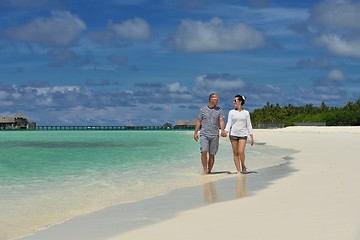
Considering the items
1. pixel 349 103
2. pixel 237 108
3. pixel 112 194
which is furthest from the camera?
pixel 349 103

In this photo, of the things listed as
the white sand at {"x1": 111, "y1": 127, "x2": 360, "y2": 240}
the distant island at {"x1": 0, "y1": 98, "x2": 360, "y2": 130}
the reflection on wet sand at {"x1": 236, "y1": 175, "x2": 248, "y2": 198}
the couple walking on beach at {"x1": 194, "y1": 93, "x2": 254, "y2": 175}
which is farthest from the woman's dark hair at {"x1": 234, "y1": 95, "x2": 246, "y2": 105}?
the distant island at {"x1": 0, "y1": 98, "x2": 360, "y2": 130}

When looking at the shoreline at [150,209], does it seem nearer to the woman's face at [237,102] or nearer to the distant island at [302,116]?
the woman's face at [237,102]

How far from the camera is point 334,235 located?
221 inches

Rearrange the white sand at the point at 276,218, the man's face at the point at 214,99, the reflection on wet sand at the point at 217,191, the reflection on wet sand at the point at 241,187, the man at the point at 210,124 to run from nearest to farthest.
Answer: the white sand at the point at 276,218 → the reflection on wet sand at the point at 217,191 → the reflection on wet sand at the point at 241,187 → the man's face at the point at 214,99 → the man at the point at 210,124

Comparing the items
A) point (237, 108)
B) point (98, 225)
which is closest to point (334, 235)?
point (98, 225)

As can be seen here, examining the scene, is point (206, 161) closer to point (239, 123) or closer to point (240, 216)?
point (239, 123)

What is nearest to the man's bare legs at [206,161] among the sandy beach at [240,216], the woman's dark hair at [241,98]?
the woman's dark hair at [241,98]

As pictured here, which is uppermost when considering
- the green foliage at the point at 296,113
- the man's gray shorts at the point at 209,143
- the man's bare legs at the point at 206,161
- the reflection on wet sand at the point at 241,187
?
the green foliage at the point at 296,113

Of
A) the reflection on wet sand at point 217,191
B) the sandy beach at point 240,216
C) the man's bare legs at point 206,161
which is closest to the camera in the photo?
the sandy beach at point 240,216

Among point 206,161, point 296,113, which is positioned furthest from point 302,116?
point 206,161

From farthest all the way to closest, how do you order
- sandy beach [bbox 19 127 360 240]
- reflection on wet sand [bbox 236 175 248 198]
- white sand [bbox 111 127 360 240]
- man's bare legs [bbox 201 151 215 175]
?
man's bare legs [bbox 201 151 215 175], reflection on wet sand [bbox 236 175 248 198], sandy beach [bbox 19 127 360 240], white sand [bbox 111 127 360 240]

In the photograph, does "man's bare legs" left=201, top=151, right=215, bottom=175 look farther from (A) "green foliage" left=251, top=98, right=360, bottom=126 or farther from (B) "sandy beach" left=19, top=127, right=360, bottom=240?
(A) "green foliage" left=251, top=98, right=360, bottom=126

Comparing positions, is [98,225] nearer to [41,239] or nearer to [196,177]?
[41,239]

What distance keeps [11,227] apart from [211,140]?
21.9ft
